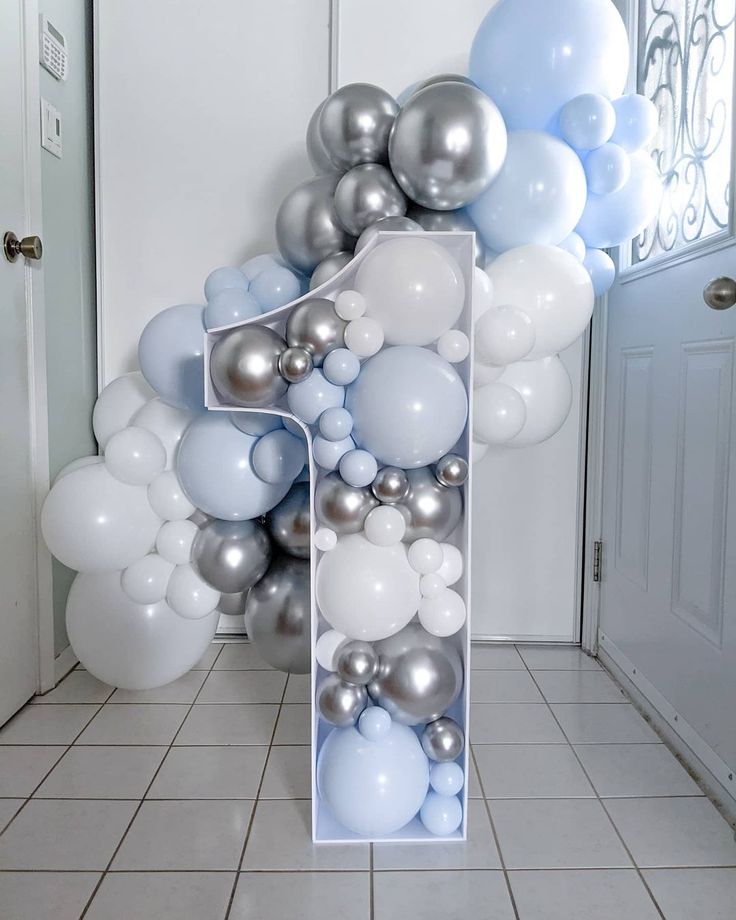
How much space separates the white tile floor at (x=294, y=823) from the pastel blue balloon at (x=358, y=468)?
26.6 inches

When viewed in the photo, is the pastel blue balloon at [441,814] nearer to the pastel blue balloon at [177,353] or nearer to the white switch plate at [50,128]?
the pastel blue balloon at [177,353]

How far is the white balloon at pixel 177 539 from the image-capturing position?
192cm

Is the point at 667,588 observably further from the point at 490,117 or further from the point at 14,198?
the point at 14,198

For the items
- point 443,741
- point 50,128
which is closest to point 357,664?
point 443,741

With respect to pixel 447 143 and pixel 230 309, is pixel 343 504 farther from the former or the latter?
pixel 447 143

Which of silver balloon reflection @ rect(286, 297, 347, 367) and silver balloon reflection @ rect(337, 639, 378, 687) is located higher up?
silver balloon reflection @ rect(286, 297, 347, 367)

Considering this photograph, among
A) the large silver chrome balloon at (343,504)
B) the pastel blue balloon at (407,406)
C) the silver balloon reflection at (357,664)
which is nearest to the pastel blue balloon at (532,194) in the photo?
the pastel blue balloon at (407,406)

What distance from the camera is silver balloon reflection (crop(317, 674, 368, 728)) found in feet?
4.81

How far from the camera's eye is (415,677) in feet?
4.78

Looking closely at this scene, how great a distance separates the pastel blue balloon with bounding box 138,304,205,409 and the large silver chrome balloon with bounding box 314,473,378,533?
1.83ft

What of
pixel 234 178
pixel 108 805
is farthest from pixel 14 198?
pixel 108 805

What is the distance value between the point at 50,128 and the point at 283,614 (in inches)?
55.6

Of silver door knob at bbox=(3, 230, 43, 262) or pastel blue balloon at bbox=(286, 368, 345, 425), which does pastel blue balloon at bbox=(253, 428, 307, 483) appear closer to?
pastel blue balloon at bbox=(286, 368, 345, 425)

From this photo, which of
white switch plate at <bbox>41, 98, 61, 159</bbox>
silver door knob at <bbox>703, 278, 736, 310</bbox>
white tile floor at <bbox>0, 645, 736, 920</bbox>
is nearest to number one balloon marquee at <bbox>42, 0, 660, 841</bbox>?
white tile floor at <bbox>0, 645, 736, 920</bbox>
